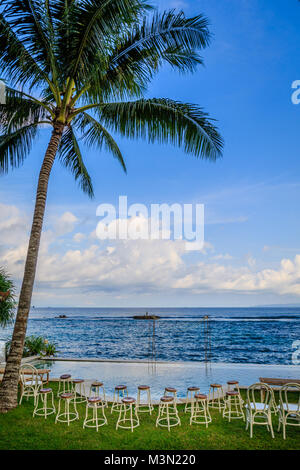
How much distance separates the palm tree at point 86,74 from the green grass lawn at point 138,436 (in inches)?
38.3

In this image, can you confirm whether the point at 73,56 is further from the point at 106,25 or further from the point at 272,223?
the point at 272,223

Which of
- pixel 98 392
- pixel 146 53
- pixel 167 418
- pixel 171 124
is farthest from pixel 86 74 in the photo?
pixel 98 392

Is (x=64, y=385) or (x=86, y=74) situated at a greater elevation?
(x=86, y=74)

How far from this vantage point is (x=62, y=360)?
1062 centimetres

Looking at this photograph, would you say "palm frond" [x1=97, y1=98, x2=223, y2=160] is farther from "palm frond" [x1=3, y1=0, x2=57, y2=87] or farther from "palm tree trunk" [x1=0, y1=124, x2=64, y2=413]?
"palm tree trunk" [x1=0, y1=124, x2=64, y2=413]

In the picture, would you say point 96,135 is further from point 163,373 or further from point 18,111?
point 163,373

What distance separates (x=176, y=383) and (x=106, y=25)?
24.5 ft

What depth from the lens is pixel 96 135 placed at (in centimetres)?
805

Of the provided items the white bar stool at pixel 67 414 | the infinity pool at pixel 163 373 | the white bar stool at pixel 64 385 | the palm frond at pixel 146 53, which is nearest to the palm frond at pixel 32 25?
the palm frond at pixel 146 53

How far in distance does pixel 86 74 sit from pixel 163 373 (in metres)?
7.50

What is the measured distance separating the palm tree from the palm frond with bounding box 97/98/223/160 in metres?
0.02

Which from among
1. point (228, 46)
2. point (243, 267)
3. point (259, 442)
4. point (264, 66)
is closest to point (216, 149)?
point (259, 442)

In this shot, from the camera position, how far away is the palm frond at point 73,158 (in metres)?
8.14

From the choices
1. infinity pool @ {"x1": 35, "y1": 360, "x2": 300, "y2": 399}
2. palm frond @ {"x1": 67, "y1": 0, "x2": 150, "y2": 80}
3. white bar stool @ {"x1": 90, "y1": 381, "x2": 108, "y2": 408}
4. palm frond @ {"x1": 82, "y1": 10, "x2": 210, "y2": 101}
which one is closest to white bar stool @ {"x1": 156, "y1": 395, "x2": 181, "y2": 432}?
white bar stool @ {"x1": 90, "y1": 381, "x2": 108, "y2": 408}
